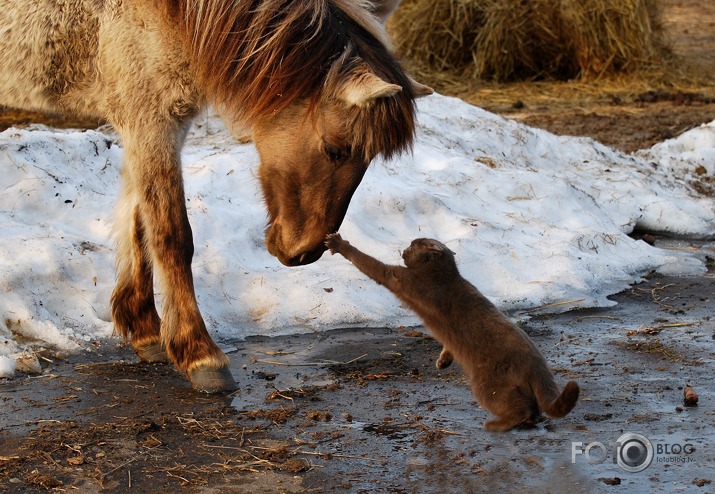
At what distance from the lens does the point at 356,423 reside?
3.87 metres

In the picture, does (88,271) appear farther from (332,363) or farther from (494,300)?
(494,300)

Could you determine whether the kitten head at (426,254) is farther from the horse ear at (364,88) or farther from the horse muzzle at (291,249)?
the horse ear at (364,88)

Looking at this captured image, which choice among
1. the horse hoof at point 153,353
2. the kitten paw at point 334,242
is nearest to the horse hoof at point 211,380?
the horse hoof at point 153,353

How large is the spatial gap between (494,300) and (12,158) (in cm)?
308

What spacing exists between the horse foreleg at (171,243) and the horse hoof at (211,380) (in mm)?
73

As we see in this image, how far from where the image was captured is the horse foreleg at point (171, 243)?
14.3 feet

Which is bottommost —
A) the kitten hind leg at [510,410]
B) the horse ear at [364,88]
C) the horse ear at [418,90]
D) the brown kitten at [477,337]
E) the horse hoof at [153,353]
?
the horse hoof at [153,353]

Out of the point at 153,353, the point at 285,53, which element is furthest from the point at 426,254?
the point at 153,353

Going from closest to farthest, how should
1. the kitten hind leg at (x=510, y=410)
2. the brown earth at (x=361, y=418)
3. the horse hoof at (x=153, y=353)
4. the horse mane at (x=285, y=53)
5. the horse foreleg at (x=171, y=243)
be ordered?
1. the brown earth at (x=361, y=418)
2. the kitten hind leg at (x=510, y=410)
3. the horse mane at (x=285, y=53)
4. the horse foreleg at (x=171, y=243)
5. the horse hoof at (x=153, y=353)

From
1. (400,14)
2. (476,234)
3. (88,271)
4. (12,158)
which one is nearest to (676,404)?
(476,234)

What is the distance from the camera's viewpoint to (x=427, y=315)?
4.02 metres

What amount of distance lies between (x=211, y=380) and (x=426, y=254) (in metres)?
1.09

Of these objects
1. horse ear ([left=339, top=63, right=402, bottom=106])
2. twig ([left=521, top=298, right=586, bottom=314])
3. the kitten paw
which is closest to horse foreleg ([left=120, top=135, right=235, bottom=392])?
the kitten paw

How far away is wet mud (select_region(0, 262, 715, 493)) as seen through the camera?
11.0 feet
